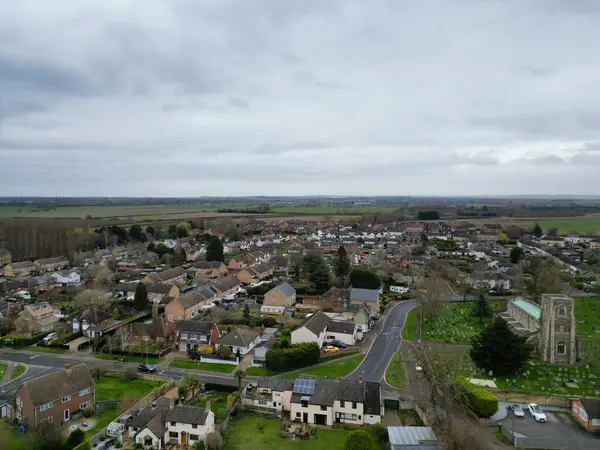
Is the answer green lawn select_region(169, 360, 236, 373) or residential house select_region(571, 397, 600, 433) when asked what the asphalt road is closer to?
green lawn select_region(169, 360, 236, 373)

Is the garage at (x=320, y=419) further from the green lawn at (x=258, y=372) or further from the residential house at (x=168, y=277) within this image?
the residential house at (x=168, y=277)

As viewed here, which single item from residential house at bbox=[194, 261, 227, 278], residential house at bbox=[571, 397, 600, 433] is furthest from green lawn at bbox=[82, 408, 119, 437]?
residential house at bbox=[194, 261, 227, 278]

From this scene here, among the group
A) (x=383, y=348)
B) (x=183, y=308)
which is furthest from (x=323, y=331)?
(x=183, y=308)

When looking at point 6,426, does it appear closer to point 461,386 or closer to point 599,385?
point 461,386

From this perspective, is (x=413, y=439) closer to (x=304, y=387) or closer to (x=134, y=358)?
(x=304, y=387)

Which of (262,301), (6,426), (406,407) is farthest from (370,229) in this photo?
(6,426)
